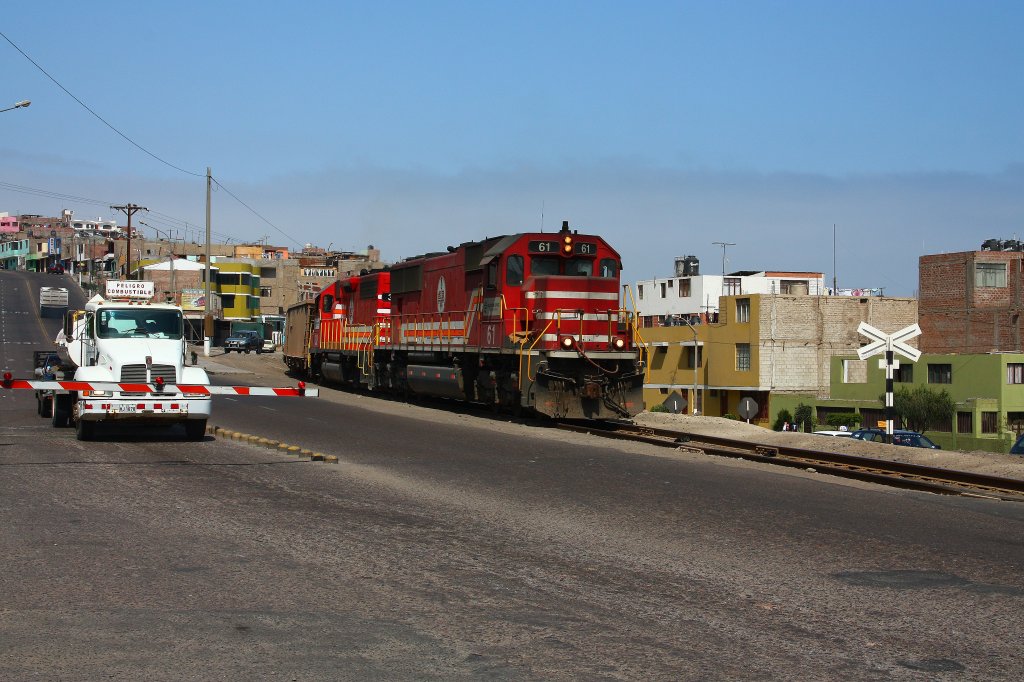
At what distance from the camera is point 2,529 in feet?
32.3

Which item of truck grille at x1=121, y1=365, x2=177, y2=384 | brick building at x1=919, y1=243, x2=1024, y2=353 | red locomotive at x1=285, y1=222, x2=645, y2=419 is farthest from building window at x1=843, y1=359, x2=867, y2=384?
truck grille at x1=121, y1=365, x2=177, y2=384

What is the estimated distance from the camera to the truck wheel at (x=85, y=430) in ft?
58.6

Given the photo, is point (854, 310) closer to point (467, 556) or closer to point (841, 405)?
point (841, 405)

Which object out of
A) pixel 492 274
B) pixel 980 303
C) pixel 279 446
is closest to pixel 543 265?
pixel 492 274

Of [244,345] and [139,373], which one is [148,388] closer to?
[139,373]

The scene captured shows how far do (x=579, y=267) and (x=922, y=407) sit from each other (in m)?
33.9

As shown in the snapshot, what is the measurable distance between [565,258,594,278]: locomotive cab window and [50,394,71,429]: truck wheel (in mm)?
10741

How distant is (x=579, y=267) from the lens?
2427cm

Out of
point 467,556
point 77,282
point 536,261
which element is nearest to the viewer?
point 467,556

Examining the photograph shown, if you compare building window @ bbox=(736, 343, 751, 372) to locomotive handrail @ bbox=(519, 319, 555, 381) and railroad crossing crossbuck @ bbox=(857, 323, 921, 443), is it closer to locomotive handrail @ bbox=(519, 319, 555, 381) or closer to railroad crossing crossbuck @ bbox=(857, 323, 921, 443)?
railroad crossing crossbuck @ bbox=(857, 323, 921, 443)

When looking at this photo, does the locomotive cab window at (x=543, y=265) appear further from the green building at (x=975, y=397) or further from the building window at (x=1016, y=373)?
the building window at (x=1016, y=373)

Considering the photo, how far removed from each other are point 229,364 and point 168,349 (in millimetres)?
36875

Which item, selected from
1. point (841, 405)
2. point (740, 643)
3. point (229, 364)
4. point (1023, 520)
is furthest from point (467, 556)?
point (841, 405)

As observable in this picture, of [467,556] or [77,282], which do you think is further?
[77,282]
